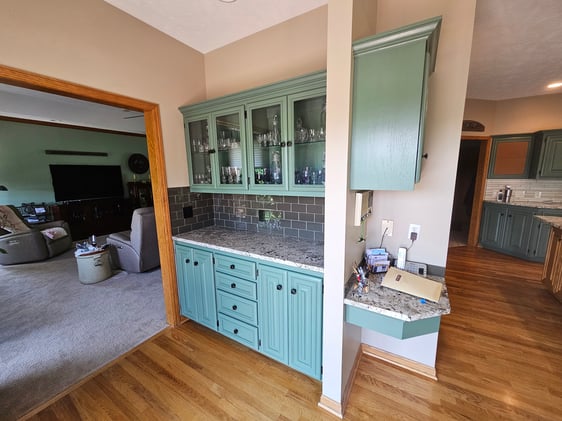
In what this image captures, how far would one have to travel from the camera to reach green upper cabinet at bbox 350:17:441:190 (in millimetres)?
1109

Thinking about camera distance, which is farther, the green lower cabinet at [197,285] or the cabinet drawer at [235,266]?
the green lower cabinet at [197,285]

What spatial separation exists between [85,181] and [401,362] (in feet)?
23.6

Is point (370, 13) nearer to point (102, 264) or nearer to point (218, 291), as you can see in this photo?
point (218, 291)

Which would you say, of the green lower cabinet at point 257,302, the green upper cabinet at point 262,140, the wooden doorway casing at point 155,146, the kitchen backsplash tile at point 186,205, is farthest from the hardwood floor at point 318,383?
the green upper cabinet at point 262,140

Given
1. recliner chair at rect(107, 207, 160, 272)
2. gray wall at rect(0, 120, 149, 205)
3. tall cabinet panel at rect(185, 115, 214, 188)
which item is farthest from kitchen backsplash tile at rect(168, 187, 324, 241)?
gray wall at rect(0, 120, 149, 205)

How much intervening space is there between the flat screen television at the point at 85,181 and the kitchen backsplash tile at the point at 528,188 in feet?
28.4

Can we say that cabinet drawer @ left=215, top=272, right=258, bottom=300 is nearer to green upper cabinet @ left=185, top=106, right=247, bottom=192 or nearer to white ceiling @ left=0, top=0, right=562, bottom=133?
green upper cabinet @ left=185, top=106, right=247, bottom=192

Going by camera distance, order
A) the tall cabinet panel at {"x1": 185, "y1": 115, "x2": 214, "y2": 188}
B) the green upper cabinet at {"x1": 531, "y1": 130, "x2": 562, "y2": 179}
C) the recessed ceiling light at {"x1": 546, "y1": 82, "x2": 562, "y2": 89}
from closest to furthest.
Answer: the tall cabinet panel at {"x1": 185, "y1": 115, "x2": 214, "y2": 188}
the recessed ceiling light at {"x1": 546, "y1": 82, "x2": 562, "y2": 89}
the green upper cabinet at {"x1": 531, "y1": 130, "x2": 562, "y2": 179}

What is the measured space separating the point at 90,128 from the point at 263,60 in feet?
18.7

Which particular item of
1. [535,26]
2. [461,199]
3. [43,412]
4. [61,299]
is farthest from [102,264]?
[461,199]

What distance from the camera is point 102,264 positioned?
3326 millimetres

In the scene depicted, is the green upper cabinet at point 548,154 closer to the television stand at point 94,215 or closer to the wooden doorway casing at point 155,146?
the wooden doorway casing at point 155,146

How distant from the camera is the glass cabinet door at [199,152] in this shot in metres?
2.28

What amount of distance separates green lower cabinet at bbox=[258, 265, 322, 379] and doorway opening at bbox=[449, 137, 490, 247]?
14.8ft
